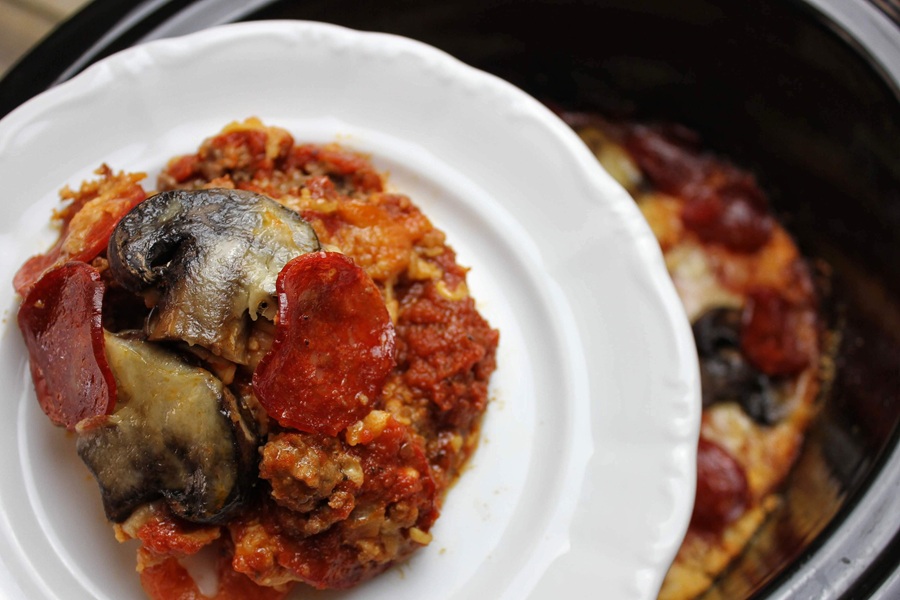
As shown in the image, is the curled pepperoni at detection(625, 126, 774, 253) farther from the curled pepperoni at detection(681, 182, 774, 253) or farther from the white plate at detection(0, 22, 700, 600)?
the white plate at detection(0, 22, 700, 600)

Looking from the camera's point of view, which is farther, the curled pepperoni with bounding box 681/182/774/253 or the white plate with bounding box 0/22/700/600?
the curled pepperoni with bounding box 681/182/774/253

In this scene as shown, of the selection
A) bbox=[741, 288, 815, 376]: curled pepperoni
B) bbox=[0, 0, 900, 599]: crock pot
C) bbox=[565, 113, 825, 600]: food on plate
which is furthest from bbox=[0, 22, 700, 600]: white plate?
bbox=[741, 288, 815, 376]: curled pepperoni

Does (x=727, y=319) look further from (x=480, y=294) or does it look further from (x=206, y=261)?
(x=206, y=261)

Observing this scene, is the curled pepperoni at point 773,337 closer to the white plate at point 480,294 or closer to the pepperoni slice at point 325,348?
the white plate at point 480,294

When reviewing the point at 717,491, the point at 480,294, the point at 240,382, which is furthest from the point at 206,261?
the point at 717,491

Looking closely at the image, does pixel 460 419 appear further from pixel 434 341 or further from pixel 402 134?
pixel 402 134

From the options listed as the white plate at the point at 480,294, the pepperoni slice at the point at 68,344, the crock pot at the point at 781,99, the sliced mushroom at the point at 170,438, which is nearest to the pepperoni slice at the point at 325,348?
the sliced mushroom at the point at 170,438

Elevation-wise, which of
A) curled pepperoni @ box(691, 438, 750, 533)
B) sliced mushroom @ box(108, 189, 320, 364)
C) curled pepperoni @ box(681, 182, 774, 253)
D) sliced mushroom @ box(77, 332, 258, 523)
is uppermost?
sliced mushroom @ box(108, 189, 320, 364)

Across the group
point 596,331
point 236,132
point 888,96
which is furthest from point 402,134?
point 888,96
